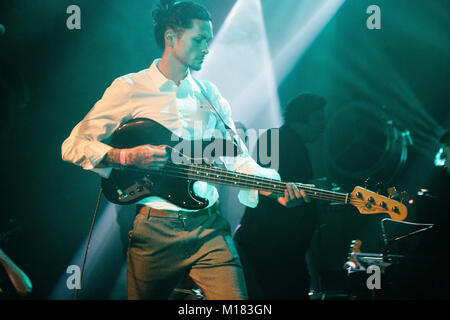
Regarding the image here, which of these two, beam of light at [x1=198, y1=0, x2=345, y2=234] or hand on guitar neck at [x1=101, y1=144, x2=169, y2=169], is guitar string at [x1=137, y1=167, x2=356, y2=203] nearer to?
hand on guitar neck at [x1=101, y1=144, x2=169, y2=169]

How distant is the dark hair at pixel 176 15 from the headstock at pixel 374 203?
6.11 feet

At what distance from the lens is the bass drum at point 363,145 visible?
15.4 ft

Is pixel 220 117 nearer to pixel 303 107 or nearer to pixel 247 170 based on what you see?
pixel 247 170

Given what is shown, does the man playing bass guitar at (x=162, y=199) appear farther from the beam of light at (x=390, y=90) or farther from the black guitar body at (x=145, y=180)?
the beam of light at (x=390, y=90)

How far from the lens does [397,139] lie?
4.66m

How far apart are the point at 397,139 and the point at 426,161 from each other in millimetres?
524

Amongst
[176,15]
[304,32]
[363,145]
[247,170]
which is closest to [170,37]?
[176,15]

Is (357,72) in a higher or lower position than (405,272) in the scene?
higher

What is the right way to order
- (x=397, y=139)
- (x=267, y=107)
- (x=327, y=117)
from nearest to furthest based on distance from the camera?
1. (x=397, y=139)
2. (x=267, y=107)
3. (x=327, y=117)

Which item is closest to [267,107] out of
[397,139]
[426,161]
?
[397,139]

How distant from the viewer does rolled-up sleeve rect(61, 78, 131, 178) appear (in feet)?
6.58

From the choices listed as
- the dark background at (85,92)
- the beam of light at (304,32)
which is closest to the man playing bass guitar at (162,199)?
the dark background at (85,92)

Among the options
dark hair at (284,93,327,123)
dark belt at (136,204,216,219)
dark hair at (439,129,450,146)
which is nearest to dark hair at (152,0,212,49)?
dark belt at (136,204,216,219)

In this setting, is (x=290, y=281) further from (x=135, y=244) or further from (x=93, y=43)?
(x=93, y=43)
